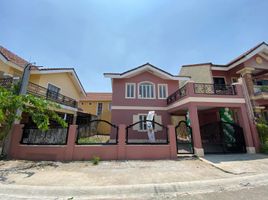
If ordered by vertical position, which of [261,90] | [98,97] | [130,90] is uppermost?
[98,97]

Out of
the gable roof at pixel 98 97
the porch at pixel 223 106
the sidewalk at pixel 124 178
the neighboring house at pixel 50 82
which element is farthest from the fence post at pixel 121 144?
the gable roof at pixel 98 97

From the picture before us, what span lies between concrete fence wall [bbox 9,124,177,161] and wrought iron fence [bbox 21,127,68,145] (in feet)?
0.67

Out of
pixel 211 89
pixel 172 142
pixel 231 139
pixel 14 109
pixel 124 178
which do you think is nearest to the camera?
pixel 124 178

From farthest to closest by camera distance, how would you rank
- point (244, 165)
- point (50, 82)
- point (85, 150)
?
1. point (50, 82)
2. point (85, 150)
3. point (244, 165)

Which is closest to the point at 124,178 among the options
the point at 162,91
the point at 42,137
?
the point at 42,137

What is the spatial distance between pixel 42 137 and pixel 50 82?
26.2ft

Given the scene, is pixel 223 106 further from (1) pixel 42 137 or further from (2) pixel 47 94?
(2) pixel 47 94

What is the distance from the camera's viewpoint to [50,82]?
14.0m

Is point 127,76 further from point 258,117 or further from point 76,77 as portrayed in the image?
point 258,117

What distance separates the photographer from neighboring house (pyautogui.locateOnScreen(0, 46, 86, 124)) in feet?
35.6

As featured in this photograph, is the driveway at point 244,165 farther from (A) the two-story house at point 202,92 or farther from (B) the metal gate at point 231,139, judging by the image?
(A) the two-story house at point 202,92

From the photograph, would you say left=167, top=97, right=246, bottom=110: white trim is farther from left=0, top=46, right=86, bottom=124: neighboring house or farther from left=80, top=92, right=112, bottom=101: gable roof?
left=80, top=92, right=112, bottom=101: gable roof

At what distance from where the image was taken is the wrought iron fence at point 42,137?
7.59 m

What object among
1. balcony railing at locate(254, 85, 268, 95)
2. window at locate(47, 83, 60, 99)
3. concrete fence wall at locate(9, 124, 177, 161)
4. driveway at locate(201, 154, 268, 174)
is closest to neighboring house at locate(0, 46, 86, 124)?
window at locate(47, 83, 60, 99)
